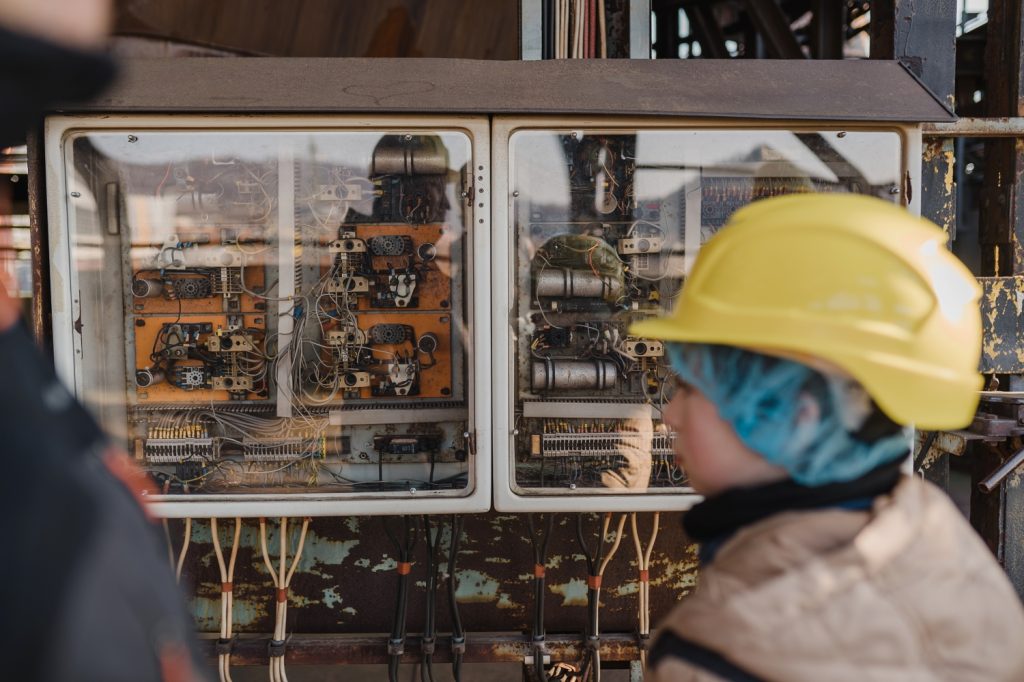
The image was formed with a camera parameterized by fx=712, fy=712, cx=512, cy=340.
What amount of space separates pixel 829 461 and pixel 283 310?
1.82 metres

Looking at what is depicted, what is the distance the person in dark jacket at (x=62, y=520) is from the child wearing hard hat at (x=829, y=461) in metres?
0.51

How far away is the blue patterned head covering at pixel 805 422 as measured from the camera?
790 mm

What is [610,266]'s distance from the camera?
2.23 m

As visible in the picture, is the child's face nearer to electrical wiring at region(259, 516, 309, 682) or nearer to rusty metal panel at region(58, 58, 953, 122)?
rusty metal panel at region(58, 58, 953, 122)

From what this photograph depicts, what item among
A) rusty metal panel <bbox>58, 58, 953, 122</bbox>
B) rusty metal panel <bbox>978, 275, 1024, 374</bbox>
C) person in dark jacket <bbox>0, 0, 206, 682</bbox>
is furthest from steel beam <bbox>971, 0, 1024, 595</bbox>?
person in dark jacket <bbox>0, 0, 206, 682</bbox>

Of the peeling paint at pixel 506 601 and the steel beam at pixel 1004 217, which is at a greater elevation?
the steel beam at pixel 1004 217

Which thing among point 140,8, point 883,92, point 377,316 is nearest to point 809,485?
point 883,92

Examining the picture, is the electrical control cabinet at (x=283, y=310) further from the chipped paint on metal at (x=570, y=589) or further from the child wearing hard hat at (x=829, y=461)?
the child wearing hard hat at (x=829, y=461)

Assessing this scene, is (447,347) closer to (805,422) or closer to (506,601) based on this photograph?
(506,601)

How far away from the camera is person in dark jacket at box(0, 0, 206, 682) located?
1.49 feet

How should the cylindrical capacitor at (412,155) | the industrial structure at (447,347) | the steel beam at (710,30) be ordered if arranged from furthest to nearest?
1. the steel beam at (710,30)
2. the cylindrical capacitor at (412,155)
3. the industrial structure at (447,347)

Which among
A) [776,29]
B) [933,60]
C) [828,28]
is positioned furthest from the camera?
[828,28]

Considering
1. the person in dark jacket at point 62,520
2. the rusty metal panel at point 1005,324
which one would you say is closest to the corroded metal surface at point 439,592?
the rusty metal panel at point 1005,324

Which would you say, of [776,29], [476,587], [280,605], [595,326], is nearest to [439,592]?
[476,587]
